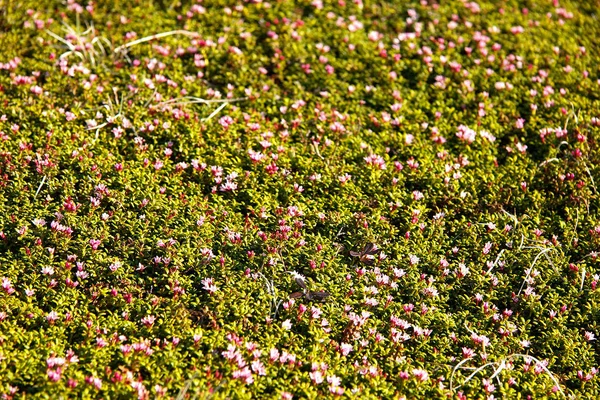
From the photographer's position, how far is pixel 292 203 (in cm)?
572

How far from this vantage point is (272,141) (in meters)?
6.26

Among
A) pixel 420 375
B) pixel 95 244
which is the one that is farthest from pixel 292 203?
pixel 420 375

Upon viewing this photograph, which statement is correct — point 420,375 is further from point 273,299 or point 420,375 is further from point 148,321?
point 148,321

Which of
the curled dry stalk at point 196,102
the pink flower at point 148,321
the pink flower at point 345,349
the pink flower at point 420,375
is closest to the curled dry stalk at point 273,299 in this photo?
the pink flower at point 345,349

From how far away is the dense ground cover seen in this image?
180 inches

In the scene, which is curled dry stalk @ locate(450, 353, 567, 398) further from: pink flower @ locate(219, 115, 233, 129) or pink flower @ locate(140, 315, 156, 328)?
pink flower @ locate(219, 115, 233, 129)

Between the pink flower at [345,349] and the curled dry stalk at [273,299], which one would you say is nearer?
the pink flower at [345,349]

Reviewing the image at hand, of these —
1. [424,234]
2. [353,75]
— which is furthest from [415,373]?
[353,75]

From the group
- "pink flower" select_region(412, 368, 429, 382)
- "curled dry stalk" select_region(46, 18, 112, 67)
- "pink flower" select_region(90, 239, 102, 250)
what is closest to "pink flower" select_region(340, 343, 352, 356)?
"pink flower" select_region(412, 368, 429, 382)

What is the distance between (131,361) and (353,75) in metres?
4.16

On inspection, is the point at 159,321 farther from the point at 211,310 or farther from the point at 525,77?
the point at 525,77

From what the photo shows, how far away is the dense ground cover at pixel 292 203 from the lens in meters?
4.57

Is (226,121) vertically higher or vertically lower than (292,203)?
higher

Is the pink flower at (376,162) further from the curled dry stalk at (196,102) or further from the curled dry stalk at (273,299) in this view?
the curled dry stalk at (273,299)
